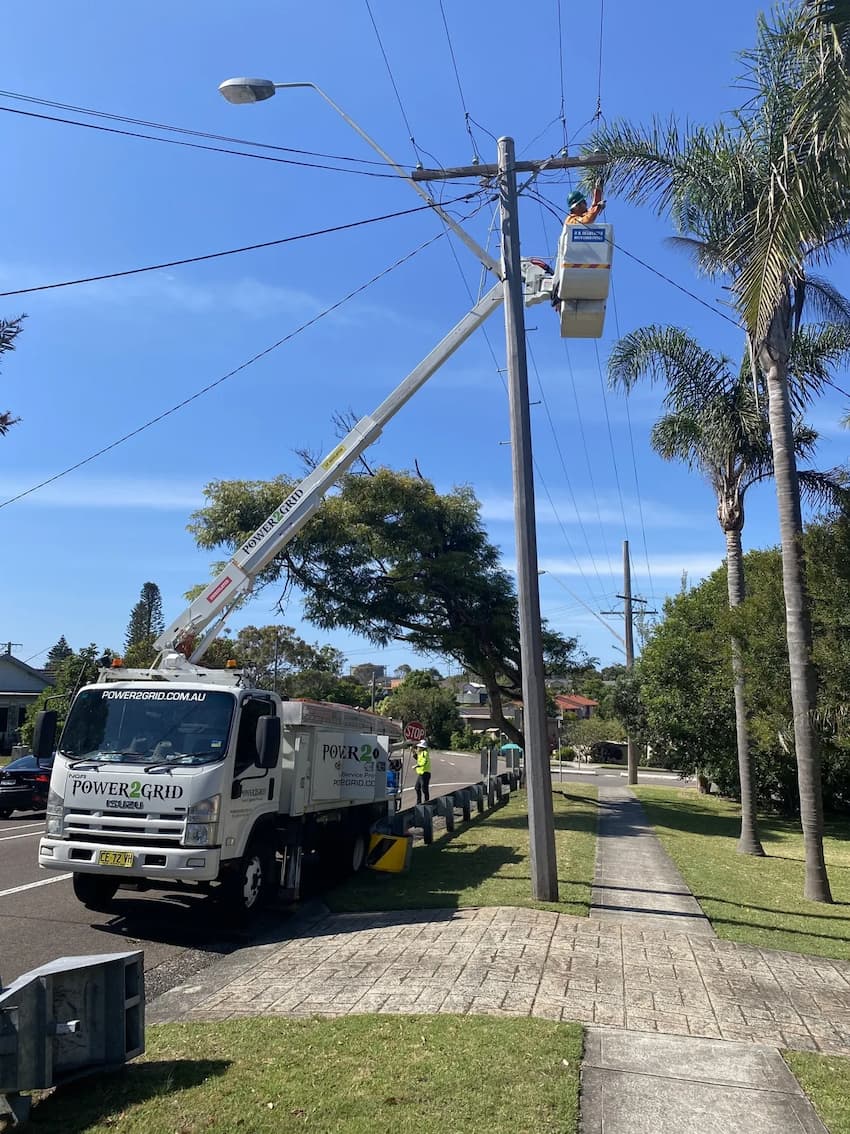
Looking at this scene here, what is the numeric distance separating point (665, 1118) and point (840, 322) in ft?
40.1

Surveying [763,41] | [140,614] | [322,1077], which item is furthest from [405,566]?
[140,614]

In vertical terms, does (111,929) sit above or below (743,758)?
below

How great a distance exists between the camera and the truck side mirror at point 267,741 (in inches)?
331

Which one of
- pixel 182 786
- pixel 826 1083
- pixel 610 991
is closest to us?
pixel 826 1083

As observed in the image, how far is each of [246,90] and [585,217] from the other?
4177 mm

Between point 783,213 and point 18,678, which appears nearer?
point 783,213

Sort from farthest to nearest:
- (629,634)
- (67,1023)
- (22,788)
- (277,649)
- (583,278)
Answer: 1. (277,649)
2. (629,634)
3. (22,788)
4. (583,278)
5. (67,1023)

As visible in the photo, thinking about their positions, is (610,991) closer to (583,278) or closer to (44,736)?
(44,736)

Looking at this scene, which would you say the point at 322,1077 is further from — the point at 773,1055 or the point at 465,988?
the point at 773,1055

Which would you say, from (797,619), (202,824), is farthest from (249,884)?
(797,619)

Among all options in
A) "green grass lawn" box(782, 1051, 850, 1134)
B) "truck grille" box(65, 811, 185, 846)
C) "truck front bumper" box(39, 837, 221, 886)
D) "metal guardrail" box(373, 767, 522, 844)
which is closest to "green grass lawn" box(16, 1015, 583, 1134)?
"green grass lawn" box(782, 1051, 850, 1134)

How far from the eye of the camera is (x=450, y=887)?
10141mm

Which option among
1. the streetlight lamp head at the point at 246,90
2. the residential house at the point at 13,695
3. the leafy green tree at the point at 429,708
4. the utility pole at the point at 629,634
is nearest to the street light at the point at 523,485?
the streetlight lamp head at the point at 246,90

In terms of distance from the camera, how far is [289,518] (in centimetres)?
1160
